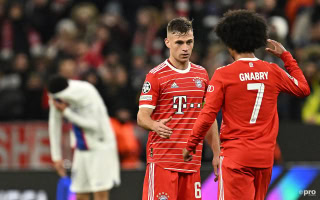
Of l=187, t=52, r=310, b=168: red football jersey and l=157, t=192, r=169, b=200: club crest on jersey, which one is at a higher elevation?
l=187, t=52, r=310, b=168: red football jersey

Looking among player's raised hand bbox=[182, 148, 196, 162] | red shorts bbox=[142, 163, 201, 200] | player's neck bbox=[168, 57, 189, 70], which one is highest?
player's neck bbox=[168, 57, 189, 70]

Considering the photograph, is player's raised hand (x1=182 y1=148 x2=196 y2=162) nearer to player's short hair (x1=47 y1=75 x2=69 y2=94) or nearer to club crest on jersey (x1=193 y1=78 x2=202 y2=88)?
club crest on jersey (x1=193 y1=78 x2=202 y2=88)

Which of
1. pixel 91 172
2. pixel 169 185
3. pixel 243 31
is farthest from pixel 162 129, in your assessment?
pixel 91 172

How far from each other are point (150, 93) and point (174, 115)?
0.32 meters

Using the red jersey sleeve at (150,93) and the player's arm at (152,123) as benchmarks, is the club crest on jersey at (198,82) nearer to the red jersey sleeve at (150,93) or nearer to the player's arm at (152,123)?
the red jersey sleeve at (150,93)

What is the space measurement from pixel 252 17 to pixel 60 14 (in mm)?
10630

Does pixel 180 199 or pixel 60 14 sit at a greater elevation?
pixel 60 14

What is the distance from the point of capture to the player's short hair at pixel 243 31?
597cm

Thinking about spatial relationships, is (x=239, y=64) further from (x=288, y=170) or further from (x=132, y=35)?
(x=132, y=35)

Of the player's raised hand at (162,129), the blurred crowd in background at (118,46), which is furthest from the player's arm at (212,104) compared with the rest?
the blurred crowd in background at (118,46)

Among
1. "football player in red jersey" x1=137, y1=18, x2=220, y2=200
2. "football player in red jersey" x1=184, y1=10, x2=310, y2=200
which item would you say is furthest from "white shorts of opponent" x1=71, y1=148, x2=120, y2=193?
"football player in red jersey" x1=184, y1=10, x2=310, y2=200

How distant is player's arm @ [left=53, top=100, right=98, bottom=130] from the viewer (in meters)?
9.06

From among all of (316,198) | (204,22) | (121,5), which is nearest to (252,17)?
(316,198)

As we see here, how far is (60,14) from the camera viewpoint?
16109 mm
